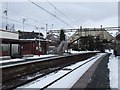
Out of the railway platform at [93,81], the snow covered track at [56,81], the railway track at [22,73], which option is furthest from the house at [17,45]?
the railway platform at [93,81]

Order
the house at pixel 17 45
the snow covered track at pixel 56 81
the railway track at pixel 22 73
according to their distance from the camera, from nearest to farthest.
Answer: the snow covered track at pixel 56 81 < the railway track at pixel 22 73 < the house at pixel 17 45

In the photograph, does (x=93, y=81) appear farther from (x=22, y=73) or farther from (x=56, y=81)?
(x=22, y=73)

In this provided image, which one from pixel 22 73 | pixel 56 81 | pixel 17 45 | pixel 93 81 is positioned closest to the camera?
pixel 93 81

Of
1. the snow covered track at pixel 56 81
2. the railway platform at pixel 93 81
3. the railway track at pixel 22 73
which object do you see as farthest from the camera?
the railway track at pixel 22 73

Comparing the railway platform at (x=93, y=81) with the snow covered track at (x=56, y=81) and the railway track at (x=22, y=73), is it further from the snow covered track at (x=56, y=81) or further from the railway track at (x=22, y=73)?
the railway track at (x=22, y=73)

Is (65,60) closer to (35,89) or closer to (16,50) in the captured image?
(16,50)

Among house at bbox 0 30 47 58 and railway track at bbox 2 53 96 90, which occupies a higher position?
house at bbox 0 30 47 58

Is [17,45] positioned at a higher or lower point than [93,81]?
higher

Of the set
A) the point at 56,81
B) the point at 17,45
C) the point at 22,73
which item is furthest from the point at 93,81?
the point at 17,45

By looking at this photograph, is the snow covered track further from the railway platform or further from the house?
the house

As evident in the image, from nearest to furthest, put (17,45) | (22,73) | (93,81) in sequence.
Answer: (93,81) < (22,73) < (17,45)

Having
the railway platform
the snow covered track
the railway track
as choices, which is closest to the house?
the railway track

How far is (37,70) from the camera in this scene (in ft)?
84.0

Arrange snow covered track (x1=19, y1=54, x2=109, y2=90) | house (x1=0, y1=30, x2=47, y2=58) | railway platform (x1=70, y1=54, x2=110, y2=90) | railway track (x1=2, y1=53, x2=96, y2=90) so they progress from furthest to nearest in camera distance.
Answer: house (x1=0, y1=30, x2=47, y2=58), railway track (x1=2, y1=53, x2=96, y2=90), snow covered track (x1=19, y1=54, x2=109, y2=90), railway platform (x1=70, y1=54, x2=110, y2=90)
